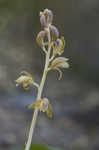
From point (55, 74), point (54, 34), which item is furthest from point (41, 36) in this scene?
point (55, 74)

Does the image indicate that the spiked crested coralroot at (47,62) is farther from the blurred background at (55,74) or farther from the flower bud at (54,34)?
the blurred background at (55,74)

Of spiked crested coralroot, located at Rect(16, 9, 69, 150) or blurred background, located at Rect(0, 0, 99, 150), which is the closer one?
spiked crested coralroot, located at Rect(16, 9, 69, 150)

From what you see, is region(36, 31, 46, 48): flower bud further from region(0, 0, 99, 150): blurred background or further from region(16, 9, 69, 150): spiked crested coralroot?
region(0, 0, 99, 150): blurred background

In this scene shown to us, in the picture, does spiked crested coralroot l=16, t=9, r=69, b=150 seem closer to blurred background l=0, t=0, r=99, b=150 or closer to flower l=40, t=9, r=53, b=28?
flower l=40, t=9, r=53, b=28

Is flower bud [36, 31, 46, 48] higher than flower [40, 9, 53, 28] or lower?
lower

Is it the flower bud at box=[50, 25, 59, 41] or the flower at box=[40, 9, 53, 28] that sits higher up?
the flower at box=[40, 9, 53, 28]

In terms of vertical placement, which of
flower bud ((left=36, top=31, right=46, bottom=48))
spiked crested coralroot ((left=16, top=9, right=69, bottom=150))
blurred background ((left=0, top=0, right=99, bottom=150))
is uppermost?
blurred background ((left=0, top=0, right=99, bottom=150))

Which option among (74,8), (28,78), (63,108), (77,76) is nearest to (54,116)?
(63,108)

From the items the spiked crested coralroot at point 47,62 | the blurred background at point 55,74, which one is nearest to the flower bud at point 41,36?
the spiked crested coralroot at point 47,62

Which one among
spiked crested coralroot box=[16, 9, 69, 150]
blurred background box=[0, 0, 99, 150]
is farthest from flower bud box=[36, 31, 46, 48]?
blurred background box=[0, 0, 99, 150]
